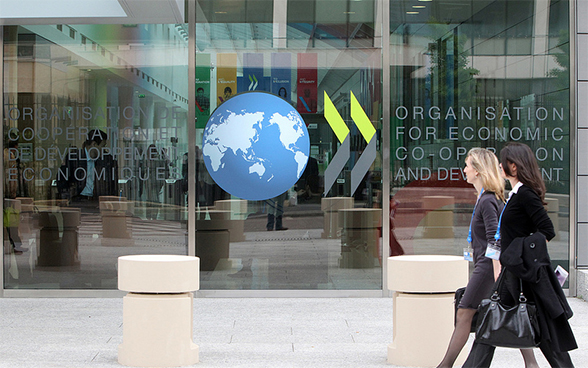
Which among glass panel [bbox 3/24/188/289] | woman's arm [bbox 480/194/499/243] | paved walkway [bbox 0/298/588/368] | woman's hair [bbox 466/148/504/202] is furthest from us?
glass panel [bbox 3/24/188/289]

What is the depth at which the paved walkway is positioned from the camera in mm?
6289

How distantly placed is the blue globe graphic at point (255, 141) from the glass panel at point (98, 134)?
493 millimetres

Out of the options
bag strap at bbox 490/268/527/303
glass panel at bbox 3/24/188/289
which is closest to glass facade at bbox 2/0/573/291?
glass panel at bbox 3/24/188/289

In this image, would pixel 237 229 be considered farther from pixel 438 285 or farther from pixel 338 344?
pixel 438 285

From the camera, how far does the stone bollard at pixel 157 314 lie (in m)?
5.88

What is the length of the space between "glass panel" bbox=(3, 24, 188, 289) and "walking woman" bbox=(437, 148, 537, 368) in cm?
498

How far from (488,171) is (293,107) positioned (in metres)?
4.30

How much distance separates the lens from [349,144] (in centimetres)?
947

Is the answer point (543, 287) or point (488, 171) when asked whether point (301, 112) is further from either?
point (543, 287)

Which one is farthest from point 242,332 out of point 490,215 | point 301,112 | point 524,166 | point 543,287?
point 524,166

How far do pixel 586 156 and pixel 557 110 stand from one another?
76 cm

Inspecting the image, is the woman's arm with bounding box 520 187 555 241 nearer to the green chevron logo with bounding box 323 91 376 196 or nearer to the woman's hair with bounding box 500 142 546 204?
the woman's hair with bounding box 500 142 546 204

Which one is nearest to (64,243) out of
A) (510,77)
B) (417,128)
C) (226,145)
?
(226,145)

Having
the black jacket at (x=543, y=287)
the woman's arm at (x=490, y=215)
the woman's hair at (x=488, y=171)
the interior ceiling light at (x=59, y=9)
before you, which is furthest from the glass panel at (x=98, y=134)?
the black jacket at (x=543, y=287)
